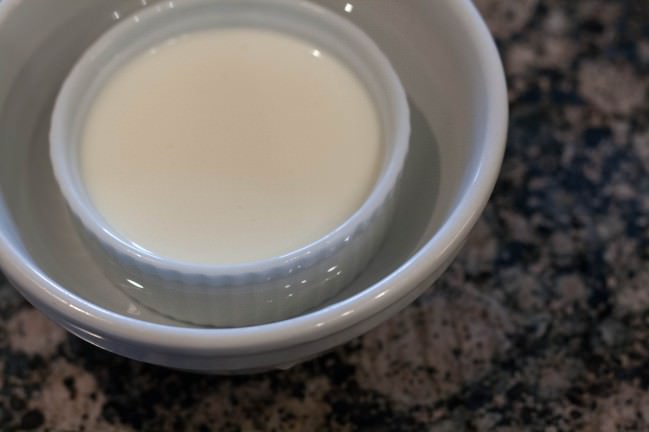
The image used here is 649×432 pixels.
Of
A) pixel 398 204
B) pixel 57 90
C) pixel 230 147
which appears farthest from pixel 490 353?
pixel 57 90

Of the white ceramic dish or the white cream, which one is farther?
the white cream

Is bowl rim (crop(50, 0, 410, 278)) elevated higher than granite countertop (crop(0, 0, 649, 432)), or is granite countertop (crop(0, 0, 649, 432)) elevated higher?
bowl rim (crop(50, 0, 410, 278))

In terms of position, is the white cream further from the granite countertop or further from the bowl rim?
the granite countertop

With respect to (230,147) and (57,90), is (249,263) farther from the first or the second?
(57,90)

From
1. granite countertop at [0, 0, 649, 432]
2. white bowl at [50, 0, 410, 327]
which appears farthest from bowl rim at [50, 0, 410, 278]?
granite countertop at [0, 0, 649, 432]

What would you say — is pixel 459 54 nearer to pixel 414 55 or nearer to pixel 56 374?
pixel 414 55

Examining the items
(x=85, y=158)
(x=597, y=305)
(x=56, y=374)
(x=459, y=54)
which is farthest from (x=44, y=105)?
(x=597, y=305)
